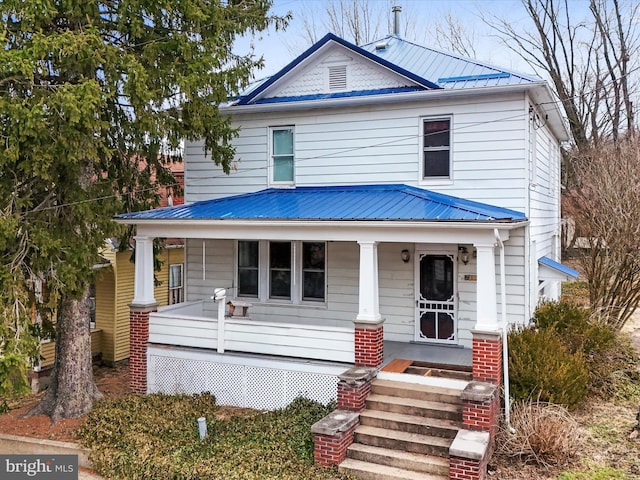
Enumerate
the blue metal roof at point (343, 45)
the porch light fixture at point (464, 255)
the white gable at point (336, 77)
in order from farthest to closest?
the white gable at point (336, 77), the blue metal roof at point (343, 45), the porch light fixture at point (464, 255)

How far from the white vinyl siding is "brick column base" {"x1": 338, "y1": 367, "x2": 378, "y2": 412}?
15.0 ft

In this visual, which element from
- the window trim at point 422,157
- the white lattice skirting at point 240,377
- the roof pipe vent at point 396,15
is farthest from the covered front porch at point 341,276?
the roof pipe vent at point 396,15

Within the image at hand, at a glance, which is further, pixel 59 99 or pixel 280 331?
pixel 280 331

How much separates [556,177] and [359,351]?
11383mm

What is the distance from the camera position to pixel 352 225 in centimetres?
919

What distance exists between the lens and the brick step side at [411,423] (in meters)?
7.95

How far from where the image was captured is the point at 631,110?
94.5 feet

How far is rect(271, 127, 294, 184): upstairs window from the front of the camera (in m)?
12.8

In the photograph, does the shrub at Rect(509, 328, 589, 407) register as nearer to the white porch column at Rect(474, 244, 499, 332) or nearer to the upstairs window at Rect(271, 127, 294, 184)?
the white porch column at Rect(474, 244, 499, 332)

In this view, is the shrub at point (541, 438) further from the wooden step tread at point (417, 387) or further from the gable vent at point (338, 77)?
the gable vent at point (338, 77)

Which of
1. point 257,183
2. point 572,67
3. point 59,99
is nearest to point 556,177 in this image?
point 257,183

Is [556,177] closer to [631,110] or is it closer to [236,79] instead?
[236,79]

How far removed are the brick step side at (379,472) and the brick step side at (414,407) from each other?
1.04 meters

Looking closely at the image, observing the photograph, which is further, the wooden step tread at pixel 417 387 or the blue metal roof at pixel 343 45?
the blue metal roof at pixel 343 45
